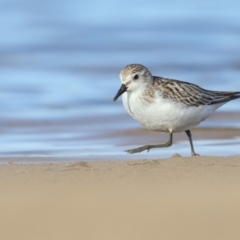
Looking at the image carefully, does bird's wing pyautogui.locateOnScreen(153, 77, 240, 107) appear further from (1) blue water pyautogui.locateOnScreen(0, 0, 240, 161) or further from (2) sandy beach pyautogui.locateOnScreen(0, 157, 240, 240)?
(2) sandy beach pyautogui.locateOnScreen(0, 157, 240, 240)

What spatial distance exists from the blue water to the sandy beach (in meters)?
2.62

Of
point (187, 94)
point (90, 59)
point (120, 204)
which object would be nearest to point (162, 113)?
point (187, 94)

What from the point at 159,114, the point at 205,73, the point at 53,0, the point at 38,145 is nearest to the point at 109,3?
the point at 53,0

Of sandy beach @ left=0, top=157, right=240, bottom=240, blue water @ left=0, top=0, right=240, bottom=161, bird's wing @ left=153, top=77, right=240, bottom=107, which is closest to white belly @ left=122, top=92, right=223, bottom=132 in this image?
bird's wing @ left=153, top=77, right=240, bottom=107

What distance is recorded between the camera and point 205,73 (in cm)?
1537

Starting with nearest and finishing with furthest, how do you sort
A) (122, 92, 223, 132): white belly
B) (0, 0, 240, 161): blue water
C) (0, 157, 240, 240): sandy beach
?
1. (0, 157, 240, 240): sandy beach
2. (122, 92, 223, 132): white belly
3. (0, 0, 240, 161): blue water

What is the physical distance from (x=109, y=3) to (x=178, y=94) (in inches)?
604

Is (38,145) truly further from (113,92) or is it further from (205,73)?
(205,73)

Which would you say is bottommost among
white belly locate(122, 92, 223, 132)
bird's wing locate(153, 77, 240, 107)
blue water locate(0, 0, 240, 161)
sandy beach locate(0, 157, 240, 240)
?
sandy beach locate(0, 157, 240, 240)

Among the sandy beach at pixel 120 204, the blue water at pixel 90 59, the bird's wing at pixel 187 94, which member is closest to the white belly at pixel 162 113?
the bird's wing at pixel 187 94

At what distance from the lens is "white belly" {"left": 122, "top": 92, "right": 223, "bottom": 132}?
823 centimetres

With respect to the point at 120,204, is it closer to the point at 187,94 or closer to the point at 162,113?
the point at 162,113

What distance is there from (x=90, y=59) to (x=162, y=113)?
8619mm

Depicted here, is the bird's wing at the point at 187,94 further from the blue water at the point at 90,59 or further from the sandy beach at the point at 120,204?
the sandy beach at the point at 120,204
